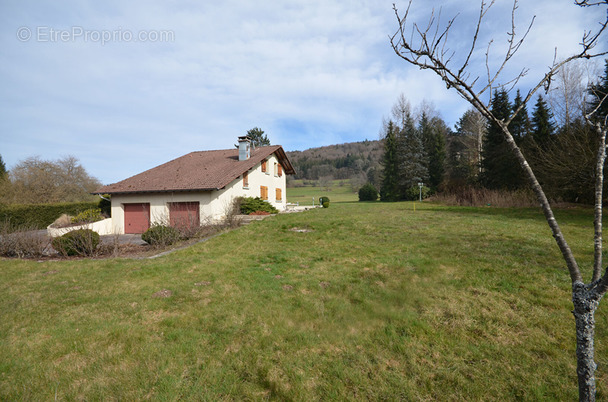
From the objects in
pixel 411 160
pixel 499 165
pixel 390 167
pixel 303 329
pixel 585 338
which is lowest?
pixel 303 329

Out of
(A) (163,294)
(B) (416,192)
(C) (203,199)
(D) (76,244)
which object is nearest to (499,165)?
(B) (416,192)

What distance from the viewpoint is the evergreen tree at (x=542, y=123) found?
71.8ft

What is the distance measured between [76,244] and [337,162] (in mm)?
79848

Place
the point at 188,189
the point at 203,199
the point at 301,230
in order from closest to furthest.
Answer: the point at 301,230 → the point at 188,189 → the point at 203,199

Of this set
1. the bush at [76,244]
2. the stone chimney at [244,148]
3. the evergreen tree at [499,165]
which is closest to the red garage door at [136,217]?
the stone chimney at [244,148]

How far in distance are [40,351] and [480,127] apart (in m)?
36.3

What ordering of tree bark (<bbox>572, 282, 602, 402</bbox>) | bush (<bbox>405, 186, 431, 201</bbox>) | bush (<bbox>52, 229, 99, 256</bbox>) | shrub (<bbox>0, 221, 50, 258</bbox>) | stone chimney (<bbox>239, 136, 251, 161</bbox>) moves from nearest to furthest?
tree bark (<bbox>572, 282, 602, 402</bbox>), bush (<bbox>52, 229, 99, 256</bbox>), shrub (<bbox>0, 221, 50, 258</bbox>), stone chimney (<bbox>239, 136, 251, 161</bbox>), bush (<bbox>405, 186, 431, 201</bbox>)

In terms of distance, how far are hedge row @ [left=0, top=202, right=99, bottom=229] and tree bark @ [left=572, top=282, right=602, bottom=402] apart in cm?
2384

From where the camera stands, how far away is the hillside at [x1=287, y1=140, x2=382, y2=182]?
72.1m

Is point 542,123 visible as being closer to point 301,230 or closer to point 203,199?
point 301,230

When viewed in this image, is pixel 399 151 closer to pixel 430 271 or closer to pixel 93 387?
pixel 430 271

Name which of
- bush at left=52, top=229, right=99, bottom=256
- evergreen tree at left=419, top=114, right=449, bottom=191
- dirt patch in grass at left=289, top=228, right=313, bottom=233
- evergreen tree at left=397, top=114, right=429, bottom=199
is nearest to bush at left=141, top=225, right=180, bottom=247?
bush at left=52, top=229, right=99, bottom=256

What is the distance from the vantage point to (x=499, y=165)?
23641 mm

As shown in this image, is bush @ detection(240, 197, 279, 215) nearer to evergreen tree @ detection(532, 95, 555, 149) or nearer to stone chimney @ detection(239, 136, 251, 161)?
stone chimney @ detection(239, 136, 251, 161)
